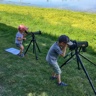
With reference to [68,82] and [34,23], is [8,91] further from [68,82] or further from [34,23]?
[34,23]

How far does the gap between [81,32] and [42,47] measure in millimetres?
5793

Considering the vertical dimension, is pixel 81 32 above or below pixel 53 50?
below

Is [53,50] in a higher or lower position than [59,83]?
higher

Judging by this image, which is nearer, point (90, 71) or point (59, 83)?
point (59, 83)

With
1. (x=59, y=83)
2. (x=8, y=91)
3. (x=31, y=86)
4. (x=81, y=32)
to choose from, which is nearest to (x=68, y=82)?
(x=59, y=83)

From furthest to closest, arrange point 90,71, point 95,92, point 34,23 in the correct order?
Result: point 34,23 < point 90,71 < point 95,92

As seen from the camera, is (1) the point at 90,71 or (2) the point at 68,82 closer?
(2) the point at 68,82

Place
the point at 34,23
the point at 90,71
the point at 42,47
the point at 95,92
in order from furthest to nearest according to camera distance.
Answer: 1. the point at 34,23
2. the point at 42,47
3. the point at 90,71
4. the point at 95,92

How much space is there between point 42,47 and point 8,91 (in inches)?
204

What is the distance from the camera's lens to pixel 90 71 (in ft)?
30.1

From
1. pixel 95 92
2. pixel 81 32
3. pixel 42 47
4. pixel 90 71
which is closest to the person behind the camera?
pixel 95 92

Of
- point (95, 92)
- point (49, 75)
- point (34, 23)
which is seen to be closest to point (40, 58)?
point (49, 75)

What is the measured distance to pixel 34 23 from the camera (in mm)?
19125

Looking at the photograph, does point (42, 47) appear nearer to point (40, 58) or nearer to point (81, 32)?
point (40, 58)
